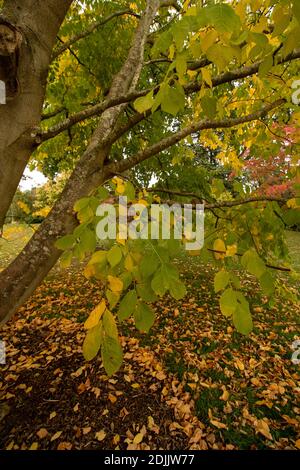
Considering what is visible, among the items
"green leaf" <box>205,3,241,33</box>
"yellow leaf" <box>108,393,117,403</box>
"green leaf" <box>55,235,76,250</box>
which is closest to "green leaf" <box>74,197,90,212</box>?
"green leaf" <box>55,235,76,250</box>

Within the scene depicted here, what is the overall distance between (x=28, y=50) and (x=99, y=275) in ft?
4.06

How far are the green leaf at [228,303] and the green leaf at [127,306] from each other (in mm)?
290

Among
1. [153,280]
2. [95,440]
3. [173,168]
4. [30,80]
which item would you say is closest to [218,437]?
[95,440]

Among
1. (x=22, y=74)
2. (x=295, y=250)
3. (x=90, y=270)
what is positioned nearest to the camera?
(x=90, y=270)

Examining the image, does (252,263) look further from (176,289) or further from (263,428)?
(263,428)

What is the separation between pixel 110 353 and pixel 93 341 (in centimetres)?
7

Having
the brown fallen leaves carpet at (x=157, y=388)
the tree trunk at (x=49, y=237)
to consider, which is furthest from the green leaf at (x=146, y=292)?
the brown fallen leaves carpet at (x=157, y=388)

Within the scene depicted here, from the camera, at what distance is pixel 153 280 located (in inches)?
36.1

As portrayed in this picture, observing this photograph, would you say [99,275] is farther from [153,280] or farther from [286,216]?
[286,216]

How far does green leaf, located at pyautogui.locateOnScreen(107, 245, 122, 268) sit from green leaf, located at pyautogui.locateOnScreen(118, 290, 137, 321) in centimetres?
11

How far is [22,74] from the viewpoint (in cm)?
143

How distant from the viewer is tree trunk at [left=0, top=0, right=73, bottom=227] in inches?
52.6

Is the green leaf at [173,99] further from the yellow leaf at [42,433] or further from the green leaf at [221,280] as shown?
the yellow leaf at [42,433]

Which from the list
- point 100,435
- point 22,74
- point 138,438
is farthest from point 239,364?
point 22,74
